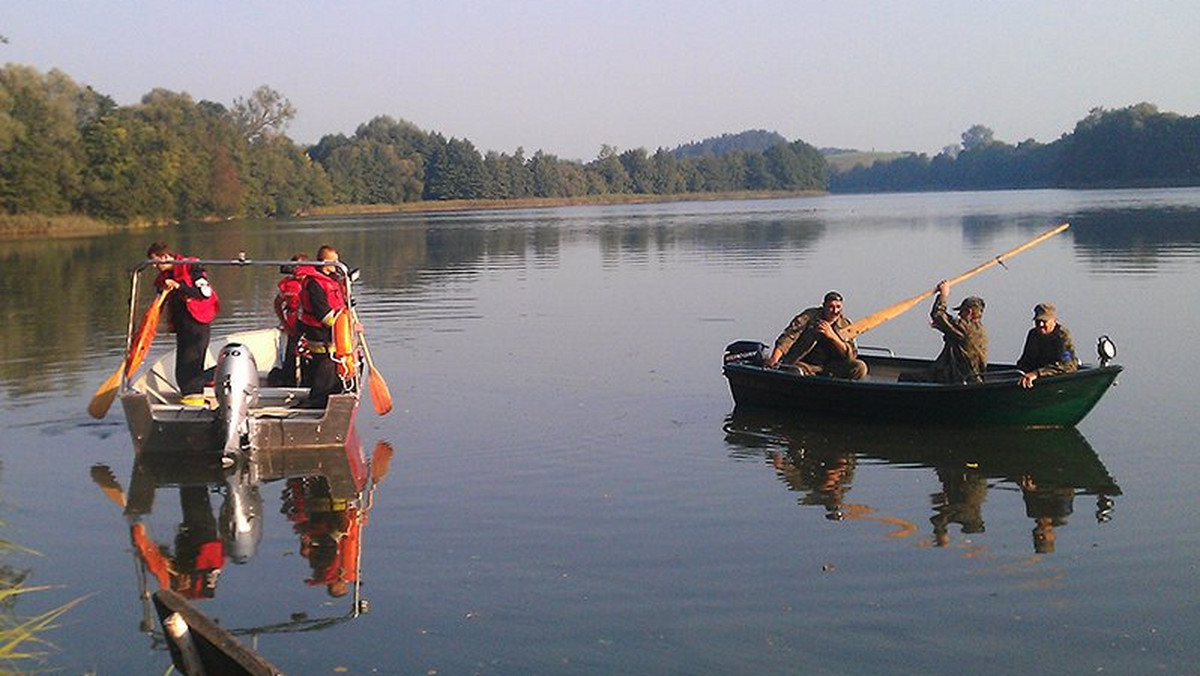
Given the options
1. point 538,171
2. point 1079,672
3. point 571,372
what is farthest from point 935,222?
point 538,171

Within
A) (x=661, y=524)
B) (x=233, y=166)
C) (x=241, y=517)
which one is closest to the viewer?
(x=661, y=524)

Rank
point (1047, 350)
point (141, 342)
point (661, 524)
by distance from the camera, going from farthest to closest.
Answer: point (1047, 350) → point (141, 342) → point (661, 524)

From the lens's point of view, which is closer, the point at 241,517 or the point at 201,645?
the point at 201,645

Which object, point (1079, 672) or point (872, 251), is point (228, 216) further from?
point (1079, 672)

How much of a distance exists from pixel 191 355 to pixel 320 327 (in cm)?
161

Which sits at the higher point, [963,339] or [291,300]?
[291,300]

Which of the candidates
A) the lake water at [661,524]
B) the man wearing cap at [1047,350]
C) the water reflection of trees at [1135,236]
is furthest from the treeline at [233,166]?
the man wearing cap at [1047,350]

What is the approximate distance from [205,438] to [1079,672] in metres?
8.74

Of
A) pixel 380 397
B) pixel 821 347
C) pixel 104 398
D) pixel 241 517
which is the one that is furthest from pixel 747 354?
pixel 104 398

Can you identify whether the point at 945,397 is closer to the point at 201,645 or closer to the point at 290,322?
the point at 290,322

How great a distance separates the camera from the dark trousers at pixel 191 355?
47.5ft

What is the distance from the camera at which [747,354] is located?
54.3ft

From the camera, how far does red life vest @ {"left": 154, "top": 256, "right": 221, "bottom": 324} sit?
14.4 m

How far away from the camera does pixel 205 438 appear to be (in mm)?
13305
